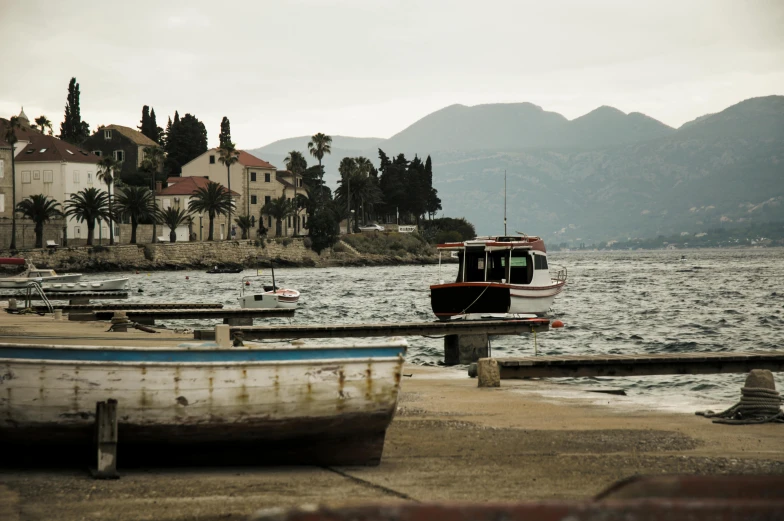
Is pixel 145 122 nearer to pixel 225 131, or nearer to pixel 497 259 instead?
pixel 225 131

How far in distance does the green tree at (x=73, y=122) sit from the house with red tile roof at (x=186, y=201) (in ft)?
62.1

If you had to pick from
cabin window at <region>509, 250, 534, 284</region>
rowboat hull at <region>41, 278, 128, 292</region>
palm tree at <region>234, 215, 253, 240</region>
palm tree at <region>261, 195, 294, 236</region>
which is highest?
palm tree at <region>261, 195, 294, 236</region>

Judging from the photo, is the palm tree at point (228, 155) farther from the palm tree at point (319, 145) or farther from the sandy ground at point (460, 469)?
the sandy ground at point (460, 469)

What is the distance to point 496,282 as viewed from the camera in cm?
3609

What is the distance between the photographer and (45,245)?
102 metres

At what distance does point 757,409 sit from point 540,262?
2702cm

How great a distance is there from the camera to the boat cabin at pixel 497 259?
37062 millimetres

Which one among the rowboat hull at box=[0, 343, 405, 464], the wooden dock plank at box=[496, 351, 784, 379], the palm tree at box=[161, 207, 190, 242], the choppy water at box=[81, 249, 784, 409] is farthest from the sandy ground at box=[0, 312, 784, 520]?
the palm tree at box=[161, 207, 190, 242]

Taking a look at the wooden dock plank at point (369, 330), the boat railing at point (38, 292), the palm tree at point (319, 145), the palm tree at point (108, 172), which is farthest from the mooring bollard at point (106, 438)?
the palm tree at point (319, 145)

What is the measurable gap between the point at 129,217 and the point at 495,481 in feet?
375

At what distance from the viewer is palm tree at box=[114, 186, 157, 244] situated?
4210 inches

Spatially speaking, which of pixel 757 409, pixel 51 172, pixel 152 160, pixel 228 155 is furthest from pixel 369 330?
pixel 152 160

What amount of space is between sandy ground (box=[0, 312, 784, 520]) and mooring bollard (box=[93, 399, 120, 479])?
0.16 meters

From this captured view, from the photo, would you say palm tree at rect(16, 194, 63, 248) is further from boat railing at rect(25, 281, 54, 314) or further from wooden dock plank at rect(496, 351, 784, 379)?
wooden dock plank at rect(496, 351, 784, 379)
